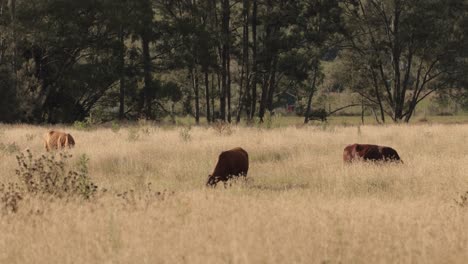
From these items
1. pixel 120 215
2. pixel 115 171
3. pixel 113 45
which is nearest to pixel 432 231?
pixel 120 215

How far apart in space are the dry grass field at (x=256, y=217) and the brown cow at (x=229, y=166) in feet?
1.14

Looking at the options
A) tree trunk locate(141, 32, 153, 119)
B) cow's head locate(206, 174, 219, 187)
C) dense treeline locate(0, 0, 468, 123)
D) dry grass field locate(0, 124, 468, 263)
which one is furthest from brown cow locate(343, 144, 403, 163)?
tree trunk locate(141, 32, 153, 119)

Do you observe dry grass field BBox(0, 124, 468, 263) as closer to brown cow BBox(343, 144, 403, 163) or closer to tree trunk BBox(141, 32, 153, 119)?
brown cow BBox(343, 144, 403, 163)

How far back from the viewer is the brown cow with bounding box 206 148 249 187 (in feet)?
33.0

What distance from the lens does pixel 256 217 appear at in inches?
247

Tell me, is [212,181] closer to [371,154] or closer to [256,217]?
[256,217]

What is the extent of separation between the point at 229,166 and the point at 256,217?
4.03 meters

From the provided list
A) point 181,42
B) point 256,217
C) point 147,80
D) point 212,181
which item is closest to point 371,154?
point 212,181

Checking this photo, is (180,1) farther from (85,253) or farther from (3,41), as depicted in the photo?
(85,253)

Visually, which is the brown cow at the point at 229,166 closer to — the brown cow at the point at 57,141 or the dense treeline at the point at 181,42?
the brown cow at the point at 57,141

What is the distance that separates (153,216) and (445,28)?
32754 mm

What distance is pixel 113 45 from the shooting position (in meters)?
33.4

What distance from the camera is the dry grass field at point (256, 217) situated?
4.87m

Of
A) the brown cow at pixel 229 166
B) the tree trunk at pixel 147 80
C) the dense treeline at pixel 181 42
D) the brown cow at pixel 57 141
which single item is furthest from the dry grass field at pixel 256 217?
the tree trunk at pixel 147 80
